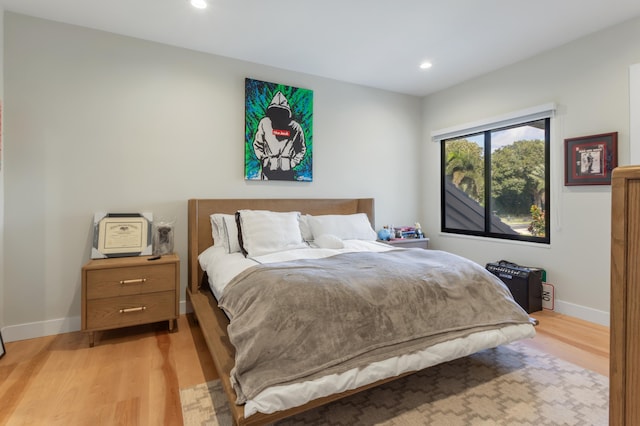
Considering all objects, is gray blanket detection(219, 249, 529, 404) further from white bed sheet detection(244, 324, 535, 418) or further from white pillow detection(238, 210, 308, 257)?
white pillow detection(238, 210, 308, 257)

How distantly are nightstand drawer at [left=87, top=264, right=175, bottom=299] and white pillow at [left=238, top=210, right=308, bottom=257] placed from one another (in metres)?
0.64

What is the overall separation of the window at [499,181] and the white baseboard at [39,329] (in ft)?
13.8

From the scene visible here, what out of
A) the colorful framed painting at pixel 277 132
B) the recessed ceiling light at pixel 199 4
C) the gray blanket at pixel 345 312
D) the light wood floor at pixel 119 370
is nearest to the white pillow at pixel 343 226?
the colorful framed painting at pixel 277 132

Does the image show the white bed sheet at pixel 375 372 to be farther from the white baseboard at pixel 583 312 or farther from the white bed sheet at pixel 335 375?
the white baseboard at pixel 583 312

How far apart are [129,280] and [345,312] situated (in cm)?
181

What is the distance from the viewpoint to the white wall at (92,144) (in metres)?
2.54

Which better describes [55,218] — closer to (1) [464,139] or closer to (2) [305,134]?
(2) [305,134]

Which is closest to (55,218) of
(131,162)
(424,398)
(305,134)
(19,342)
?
(131,162)

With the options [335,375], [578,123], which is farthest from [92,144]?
[578,123]

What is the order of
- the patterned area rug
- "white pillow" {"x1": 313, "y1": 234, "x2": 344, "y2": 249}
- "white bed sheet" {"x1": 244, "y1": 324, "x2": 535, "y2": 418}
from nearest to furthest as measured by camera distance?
"white bed sheet" {"x1": 244, "y1": 324, "x2": 535, "y2": 418} → the patterned area rug → "white pillow" {"x1": 313, "y1": 234, "x2": 344, "y2": 249}

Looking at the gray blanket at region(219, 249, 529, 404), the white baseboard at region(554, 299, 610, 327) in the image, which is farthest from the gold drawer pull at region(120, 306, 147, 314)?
the white baseboard at region(554, 299, 610, 327)

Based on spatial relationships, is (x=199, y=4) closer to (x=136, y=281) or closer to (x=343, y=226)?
(x=136, y=281)

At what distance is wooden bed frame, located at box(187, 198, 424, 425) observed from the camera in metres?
1.43

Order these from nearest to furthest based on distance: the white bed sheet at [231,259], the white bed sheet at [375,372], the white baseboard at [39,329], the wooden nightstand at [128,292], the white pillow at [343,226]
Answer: the white bed sheet at [375,372]
the white bed sheet at [231,259]
the wooden nightstand at [128,292]
the white baseboard at [39,329]
the white pillow at [343,226]
